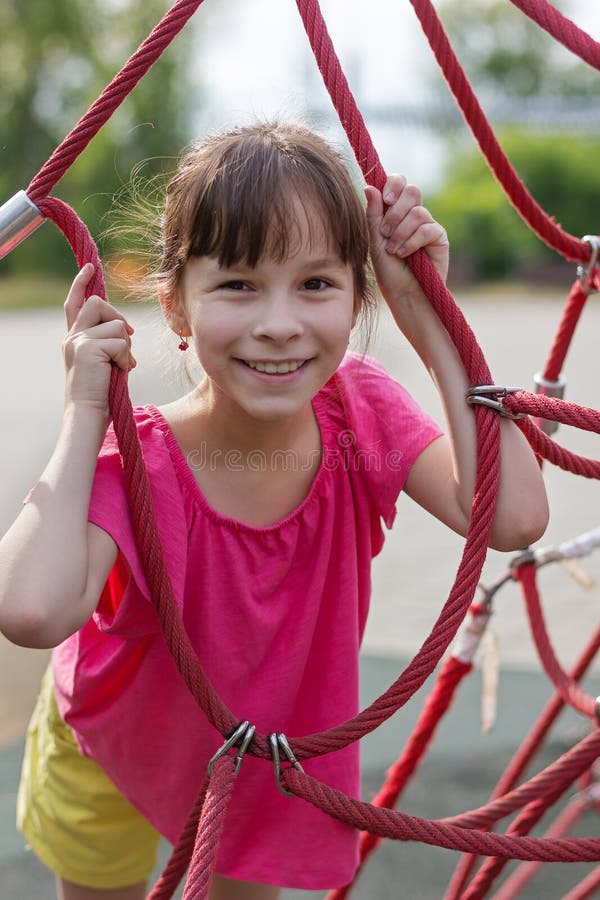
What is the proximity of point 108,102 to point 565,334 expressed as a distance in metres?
0.64

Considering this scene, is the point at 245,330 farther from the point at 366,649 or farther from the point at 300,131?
the point at 366,649

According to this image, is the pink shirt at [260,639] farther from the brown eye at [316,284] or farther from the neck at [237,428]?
the brown eye at [316,284]

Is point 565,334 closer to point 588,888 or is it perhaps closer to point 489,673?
point 489,673

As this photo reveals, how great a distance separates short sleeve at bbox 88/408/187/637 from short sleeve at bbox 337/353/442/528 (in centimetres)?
19

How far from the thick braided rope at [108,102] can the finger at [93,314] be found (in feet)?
0.35

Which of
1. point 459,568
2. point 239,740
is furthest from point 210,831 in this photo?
point 459,568

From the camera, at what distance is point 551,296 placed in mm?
15773

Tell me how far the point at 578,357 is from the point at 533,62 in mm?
26687

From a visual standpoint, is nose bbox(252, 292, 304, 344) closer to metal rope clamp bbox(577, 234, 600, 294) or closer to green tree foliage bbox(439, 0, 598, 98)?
metal rope clamp bbox(577, 234, 600, 294)

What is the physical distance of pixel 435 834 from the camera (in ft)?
Result: 2.81

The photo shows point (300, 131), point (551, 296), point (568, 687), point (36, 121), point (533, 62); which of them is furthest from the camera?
point (533, 62)

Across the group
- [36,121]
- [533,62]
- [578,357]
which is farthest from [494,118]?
[533,62]

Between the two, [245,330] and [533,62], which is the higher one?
[533,62]

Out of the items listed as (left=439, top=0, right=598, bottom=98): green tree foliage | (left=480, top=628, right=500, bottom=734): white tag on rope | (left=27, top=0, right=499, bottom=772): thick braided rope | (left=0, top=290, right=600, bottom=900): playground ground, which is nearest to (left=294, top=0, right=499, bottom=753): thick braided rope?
(left=27, top=0, right=499, bottom=772): thick braided rope
